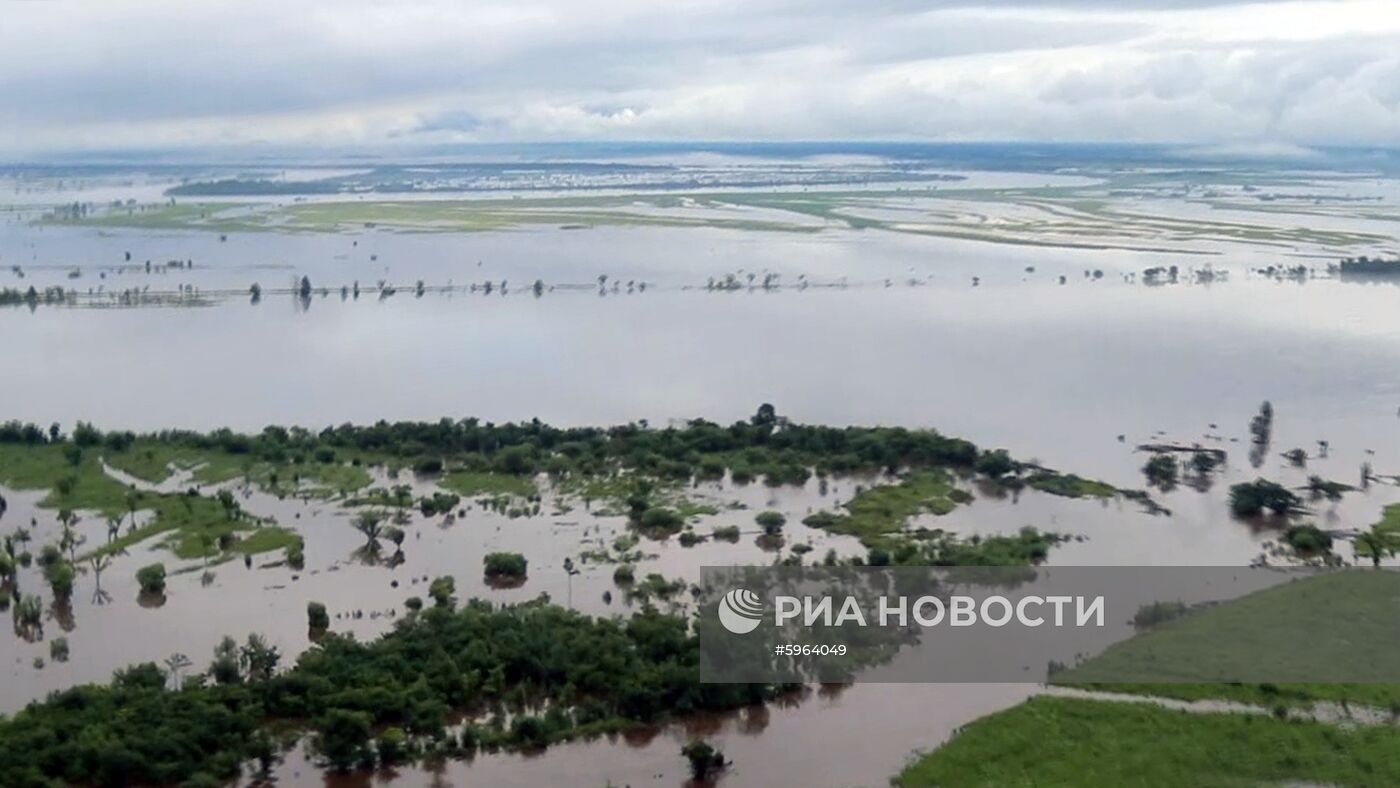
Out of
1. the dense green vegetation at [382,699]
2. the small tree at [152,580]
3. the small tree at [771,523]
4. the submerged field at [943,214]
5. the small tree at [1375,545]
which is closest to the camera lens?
the dense green vegetation at [382,699]

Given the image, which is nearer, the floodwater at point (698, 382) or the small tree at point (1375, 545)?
the floodwater at point (698, 382)

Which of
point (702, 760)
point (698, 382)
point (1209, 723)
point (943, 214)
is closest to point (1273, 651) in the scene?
point (1209, 723)

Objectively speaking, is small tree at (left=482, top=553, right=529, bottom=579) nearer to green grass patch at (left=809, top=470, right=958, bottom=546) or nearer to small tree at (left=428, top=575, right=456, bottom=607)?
small tree at (left=428, top=575, right=456, bottom=607)

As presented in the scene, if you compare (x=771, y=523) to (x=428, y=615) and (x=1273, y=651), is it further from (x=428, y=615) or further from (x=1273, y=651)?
(x=1273, y=651)

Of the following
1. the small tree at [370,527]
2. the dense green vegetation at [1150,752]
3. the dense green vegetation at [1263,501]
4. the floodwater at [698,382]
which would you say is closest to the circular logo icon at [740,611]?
the floodwater at [698,382]

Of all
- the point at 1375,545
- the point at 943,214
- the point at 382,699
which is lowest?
the point at 1375,545

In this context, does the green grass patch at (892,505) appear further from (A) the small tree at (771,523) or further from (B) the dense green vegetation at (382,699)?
(B) the dense green vegetation at (382,699)
